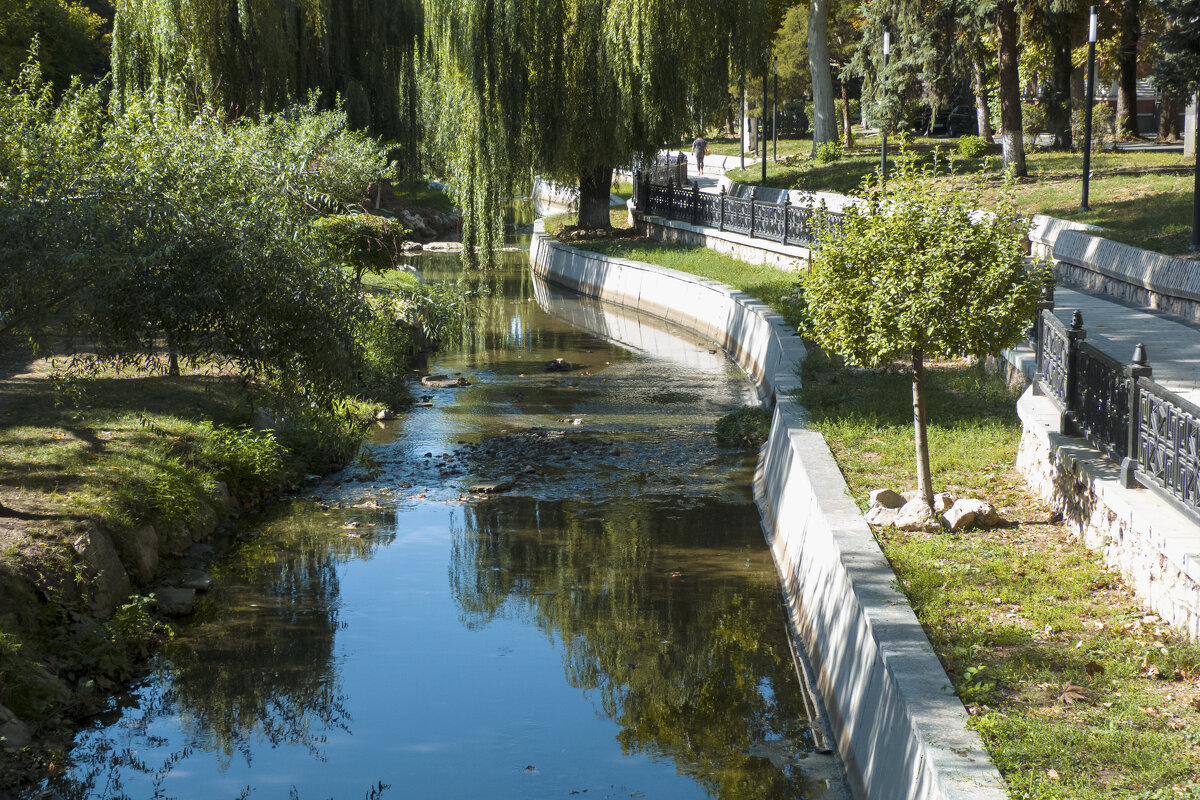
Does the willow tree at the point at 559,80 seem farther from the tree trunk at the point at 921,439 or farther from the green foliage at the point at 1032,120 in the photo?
the tree trunk at the point at 921,439

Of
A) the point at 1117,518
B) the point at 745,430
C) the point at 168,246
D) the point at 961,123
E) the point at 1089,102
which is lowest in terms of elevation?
the point at 745,430

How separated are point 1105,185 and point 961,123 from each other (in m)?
24.3

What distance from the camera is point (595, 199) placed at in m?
32.1

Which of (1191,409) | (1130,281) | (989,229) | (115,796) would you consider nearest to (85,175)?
(115,796)

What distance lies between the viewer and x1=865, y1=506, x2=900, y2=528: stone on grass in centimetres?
897

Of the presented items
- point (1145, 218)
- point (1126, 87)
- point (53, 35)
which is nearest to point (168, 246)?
point (1145, 218)

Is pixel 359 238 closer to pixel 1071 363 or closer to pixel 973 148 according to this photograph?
pixel 1071 363

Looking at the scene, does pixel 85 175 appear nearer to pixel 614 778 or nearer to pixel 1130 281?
pixel 614 778

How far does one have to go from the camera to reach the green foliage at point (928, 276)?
27.4 feet

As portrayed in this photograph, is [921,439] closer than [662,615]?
Yes

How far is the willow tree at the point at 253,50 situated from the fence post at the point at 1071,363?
53.1 feet

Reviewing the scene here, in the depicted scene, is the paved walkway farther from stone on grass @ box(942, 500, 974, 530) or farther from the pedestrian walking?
the pedestrian walking

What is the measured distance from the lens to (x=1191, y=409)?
251 inches

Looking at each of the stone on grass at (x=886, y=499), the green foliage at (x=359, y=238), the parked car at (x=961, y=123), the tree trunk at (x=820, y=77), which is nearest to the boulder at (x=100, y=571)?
the green foliage at (x=359, y=238)
